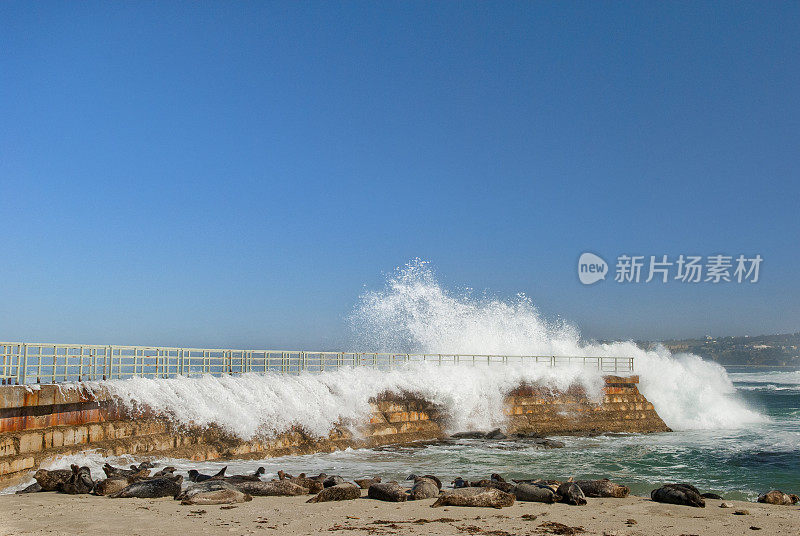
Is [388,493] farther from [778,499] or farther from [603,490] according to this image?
[778,499]

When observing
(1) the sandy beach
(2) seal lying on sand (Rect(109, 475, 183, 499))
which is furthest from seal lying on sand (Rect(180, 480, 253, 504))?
(2) seal lying on sand (Rect(109, 475, 183, 499))

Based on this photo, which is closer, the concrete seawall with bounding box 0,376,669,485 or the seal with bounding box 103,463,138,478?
the seal with bounding box 103,463,138,478

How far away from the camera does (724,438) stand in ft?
92.3

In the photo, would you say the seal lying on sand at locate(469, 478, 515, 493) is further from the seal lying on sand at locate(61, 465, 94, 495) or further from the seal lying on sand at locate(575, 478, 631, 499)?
the seal lying on sand at locate(61, 465, 94, 495)

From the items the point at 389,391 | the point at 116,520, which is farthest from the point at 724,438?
the point at 116,520

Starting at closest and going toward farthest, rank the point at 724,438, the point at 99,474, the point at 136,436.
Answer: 1. the point at 99,474
2. the point at 136,436
3. the point at 724,438

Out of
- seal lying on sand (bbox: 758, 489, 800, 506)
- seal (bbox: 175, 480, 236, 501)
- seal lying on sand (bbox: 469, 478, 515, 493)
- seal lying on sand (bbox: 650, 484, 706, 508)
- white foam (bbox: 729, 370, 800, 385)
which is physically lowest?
white foam (bbox: 729, 370, 800, 385)

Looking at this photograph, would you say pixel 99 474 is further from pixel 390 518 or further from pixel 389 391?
pixel 389 391

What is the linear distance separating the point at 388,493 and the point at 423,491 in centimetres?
62

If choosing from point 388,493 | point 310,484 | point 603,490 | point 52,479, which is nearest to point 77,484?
point 52,479

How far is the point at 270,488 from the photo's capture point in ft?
38.0

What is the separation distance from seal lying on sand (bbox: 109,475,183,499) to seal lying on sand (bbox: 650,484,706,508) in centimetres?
783

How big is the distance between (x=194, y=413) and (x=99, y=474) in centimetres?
462

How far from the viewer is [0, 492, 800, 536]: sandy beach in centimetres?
870
